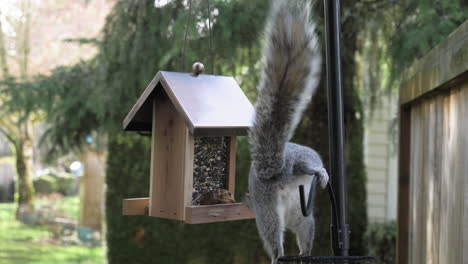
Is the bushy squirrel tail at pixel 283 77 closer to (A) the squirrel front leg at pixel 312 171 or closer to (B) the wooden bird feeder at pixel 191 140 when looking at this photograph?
(A) the squirrel front leg at pixel 312 171

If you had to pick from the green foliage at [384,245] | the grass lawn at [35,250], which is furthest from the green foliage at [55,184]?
the green foliage at [384,245]

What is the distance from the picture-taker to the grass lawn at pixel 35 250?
6969mm

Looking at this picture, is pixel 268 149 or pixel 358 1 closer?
pixel 268 149

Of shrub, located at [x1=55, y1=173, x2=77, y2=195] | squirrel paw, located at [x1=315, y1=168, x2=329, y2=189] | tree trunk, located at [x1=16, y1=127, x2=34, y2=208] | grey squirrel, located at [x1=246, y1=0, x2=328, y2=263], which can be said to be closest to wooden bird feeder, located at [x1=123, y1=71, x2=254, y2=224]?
grey squirrel, located at [x1=246, y1=0, x2=328, y2=263]

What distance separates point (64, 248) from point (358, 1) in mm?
5562

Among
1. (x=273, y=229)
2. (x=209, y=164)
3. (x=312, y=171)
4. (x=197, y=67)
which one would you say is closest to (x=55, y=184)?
(x=209, y=164)

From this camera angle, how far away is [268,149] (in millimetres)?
1462

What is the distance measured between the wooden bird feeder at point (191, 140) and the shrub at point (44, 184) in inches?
479

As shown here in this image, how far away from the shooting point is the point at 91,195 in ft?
29.7

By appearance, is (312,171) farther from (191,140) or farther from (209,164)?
(209,164)

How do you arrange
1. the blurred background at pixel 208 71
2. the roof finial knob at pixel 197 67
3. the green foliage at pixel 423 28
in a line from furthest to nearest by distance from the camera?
the blurred background at pixel 208 71
the green foliage at pixel 423 28
the roof finial knob at pixel 197 67

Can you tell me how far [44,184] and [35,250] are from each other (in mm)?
6265

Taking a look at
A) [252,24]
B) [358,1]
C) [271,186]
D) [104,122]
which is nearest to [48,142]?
[104,122]

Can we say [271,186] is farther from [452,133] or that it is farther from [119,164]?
[119,164]
